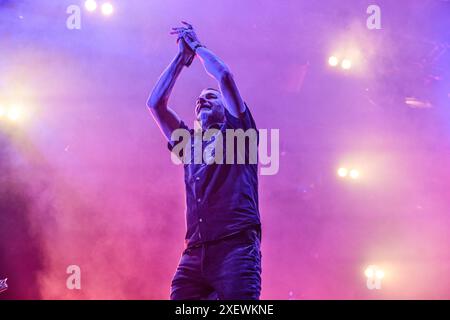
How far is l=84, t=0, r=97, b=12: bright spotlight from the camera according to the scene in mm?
4512

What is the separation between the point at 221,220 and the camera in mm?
2553

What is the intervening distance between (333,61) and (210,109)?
2.36 meters

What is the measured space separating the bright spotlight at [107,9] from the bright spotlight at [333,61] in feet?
7.98

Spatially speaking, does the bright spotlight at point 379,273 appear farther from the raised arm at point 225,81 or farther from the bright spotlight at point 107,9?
the bright spotlight at point 107,9

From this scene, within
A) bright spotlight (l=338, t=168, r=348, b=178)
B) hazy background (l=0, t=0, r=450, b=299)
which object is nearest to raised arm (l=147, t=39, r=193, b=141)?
hazy background (l=0, t=0, r=450, b=299)

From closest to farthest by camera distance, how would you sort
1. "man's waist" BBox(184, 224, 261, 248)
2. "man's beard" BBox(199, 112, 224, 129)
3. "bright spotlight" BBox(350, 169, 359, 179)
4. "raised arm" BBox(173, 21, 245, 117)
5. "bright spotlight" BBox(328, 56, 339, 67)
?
"man's waist" BBox(184, 224, 261, 248) → "raised arm" BBox(173, 21, 245, 117) → "man's beard" BBox(199, 112, 224, 129) → "bright spotlight" BBox(328, 56, 339, 67) → "bright spotlight" BBox(350, 169, 359, 179)

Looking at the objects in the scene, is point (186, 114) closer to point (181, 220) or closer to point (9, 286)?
point (181, 220)

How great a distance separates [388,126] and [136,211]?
304 centimetres

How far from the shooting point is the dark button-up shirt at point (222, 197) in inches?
100

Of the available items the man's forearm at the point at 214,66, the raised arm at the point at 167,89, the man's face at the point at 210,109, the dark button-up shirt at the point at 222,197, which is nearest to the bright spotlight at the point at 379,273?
the dark button-up shirt at the point at 222,197

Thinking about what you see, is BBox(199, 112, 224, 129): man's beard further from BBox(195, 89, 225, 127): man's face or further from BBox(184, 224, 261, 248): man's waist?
BBox(184, 224, 261, 248): man's waist

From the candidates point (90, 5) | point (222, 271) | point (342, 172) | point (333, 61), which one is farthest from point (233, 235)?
point (90, 5)

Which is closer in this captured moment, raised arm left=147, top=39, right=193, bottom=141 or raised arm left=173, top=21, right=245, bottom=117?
raised arm left=173, top=21, right=245, bottom=117

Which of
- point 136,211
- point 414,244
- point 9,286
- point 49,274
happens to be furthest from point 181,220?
point 414,244
